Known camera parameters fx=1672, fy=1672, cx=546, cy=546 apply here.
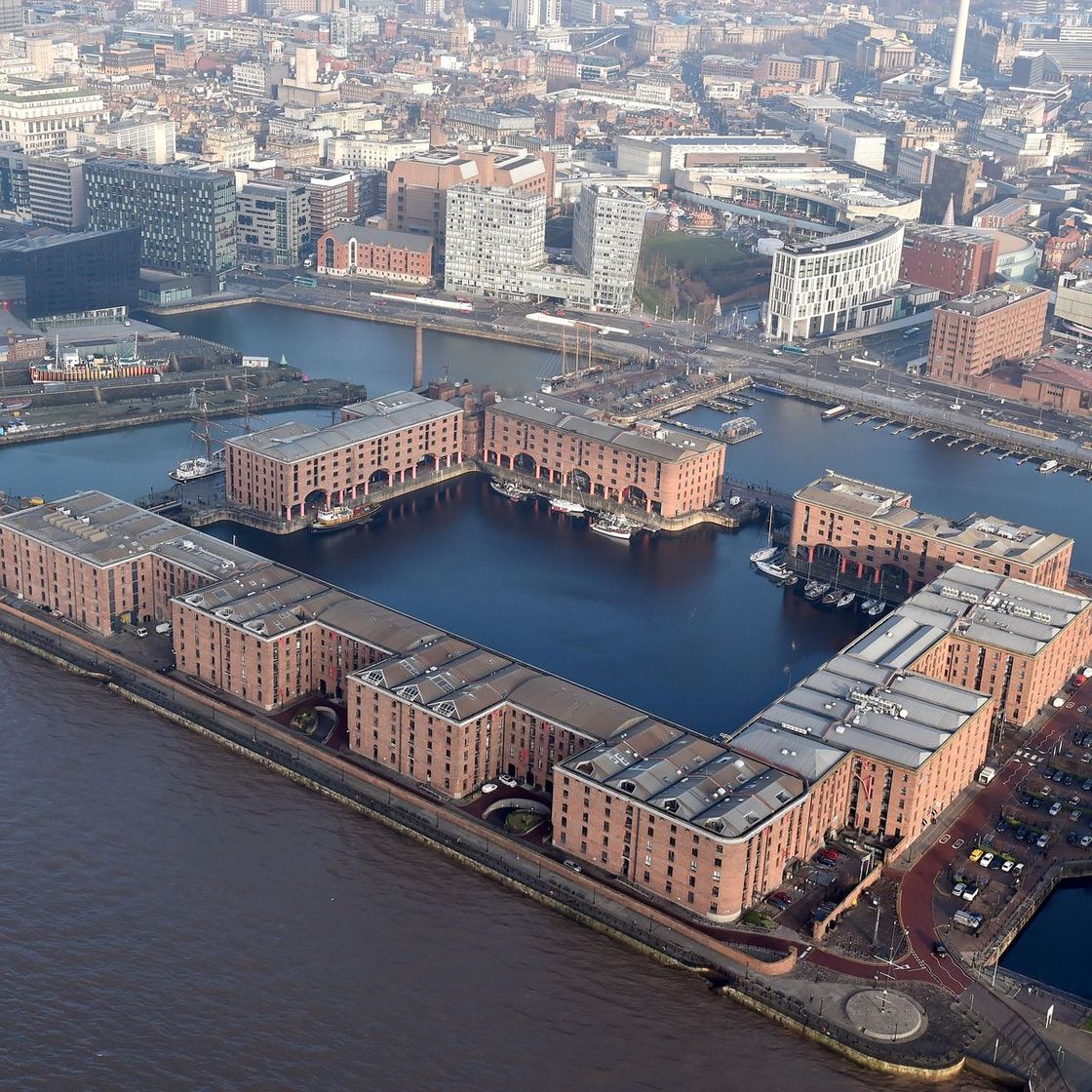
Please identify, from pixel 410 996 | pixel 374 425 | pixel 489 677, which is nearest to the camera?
pixel 410 996

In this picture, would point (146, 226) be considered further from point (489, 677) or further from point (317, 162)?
point (489, 677)

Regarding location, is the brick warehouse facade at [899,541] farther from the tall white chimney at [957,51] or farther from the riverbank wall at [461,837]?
the tall white chimney at [957,51]

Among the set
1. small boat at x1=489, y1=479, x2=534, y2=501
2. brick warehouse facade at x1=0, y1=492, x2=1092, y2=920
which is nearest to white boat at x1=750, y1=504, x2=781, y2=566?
brick warehouse facade at x1=0, y1=492, x2=1092, y2=920

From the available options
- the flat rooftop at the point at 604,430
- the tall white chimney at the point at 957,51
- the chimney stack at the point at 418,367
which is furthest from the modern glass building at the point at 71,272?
the tall white chimney at the point at 957,51

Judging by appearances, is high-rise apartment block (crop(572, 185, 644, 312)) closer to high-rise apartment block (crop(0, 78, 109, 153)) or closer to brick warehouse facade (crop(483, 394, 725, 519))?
brick warehouse facade (crop(483, 394, 725, 519))

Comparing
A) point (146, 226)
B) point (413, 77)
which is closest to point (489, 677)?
point (146, 226)

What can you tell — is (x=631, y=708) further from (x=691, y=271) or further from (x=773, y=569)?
(x=691, y=271)

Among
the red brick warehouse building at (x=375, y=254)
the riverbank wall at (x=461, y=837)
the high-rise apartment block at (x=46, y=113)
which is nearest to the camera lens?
the riverbank wall at (x=461, y=837)
